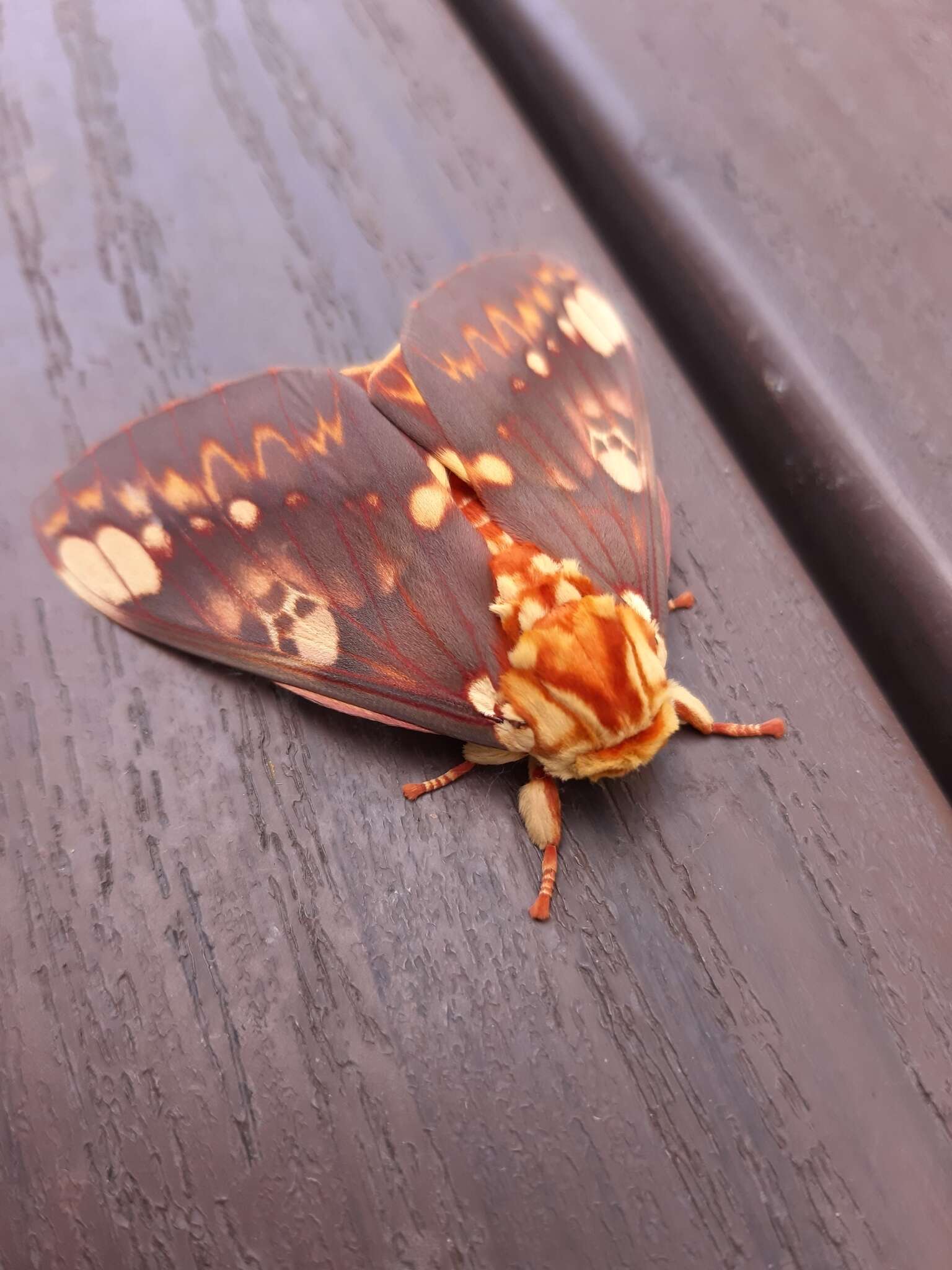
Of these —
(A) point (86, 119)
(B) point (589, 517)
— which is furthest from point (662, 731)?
(A) point (86, 119)

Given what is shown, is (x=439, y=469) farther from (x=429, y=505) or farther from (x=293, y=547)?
(x=293, y=547)

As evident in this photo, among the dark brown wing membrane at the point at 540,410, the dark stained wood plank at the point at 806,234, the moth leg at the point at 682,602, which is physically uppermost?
the dark stained wood plank at the point at 806,234

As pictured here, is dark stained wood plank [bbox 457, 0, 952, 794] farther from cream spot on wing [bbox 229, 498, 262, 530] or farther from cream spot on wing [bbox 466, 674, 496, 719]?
cream spot on wing [bbox 229, 498, 262, 530]

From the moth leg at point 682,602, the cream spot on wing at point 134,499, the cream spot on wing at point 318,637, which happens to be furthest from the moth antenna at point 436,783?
the cream spot on wing at point 134,499

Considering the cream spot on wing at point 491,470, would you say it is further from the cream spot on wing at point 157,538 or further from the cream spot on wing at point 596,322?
the cream spot on wing at point 157,538

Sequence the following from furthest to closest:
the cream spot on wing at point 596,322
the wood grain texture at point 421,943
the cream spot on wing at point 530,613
A: 1. the cream spot on wing at point 596,322
2. the cream spot on wing at point 530,613
3. the wood grain texture at point 421,943

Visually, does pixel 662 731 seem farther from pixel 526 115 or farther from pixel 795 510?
pixel 526 115

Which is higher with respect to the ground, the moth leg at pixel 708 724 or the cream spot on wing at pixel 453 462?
the cream spot on wing at pixel 453 462

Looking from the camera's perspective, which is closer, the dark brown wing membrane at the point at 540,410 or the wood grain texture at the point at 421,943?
the wood grain texture at the point at 421,943
